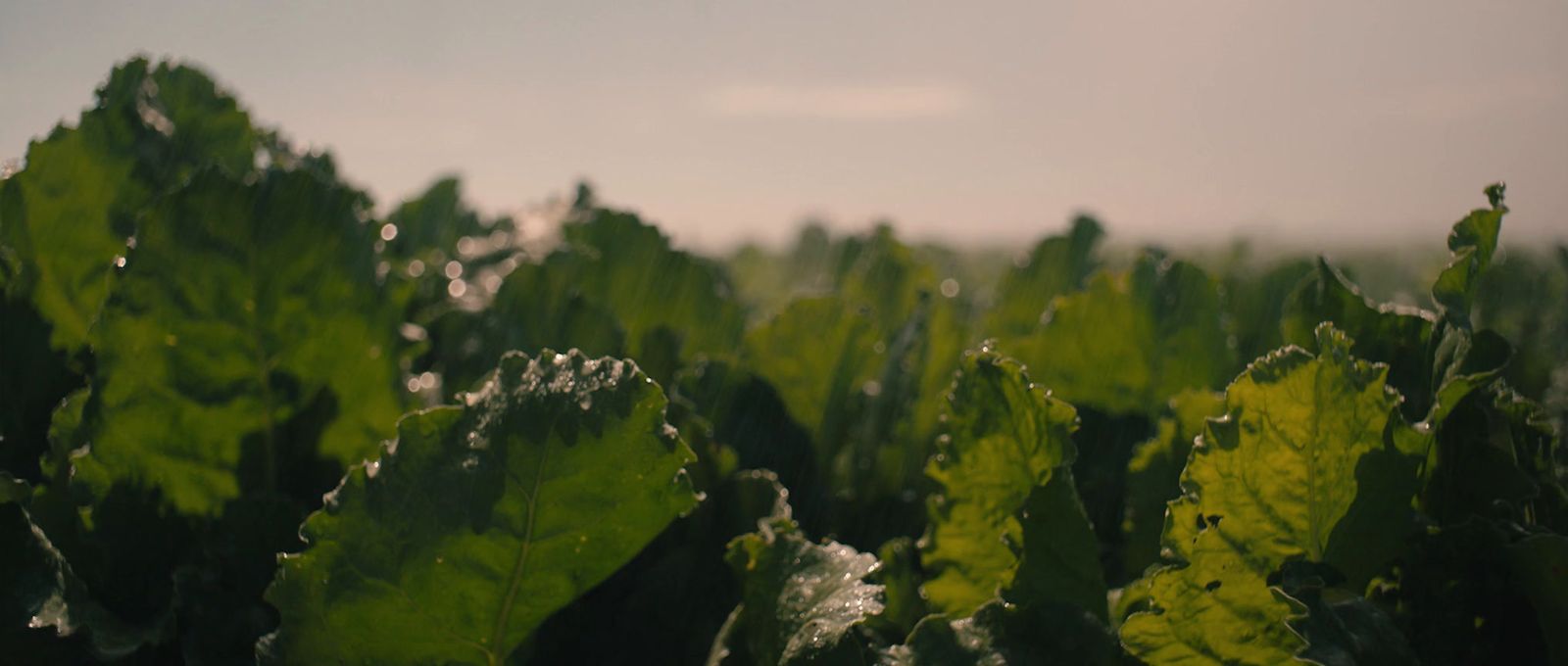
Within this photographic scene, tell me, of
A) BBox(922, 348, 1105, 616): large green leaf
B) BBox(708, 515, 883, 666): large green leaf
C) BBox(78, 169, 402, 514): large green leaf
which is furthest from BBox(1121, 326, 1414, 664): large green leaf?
BBox(78, 169, 402, 514): large green leaf

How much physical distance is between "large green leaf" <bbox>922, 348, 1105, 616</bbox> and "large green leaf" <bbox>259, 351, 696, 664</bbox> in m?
0.36

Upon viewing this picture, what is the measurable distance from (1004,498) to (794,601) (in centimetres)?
31

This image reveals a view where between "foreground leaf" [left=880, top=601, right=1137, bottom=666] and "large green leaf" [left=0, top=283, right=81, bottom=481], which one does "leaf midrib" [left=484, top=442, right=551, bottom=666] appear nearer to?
"foreground leaf" [left=880, top=601, right=1137, bottom=666]

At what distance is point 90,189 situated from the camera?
Answer: 1831mm

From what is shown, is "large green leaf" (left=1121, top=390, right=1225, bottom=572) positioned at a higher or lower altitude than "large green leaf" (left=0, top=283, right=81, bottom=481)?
lower

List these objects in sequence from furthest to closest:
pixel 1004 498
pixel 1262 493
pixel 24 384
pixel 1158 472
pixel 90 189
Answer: pixel 90 189
pixel 24 384
pixel 1158 472
pixel 1004 498
pixel 1262 493

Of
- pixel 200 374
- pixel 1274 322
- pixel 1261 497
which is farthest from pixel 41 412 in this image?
pixel 1274 322

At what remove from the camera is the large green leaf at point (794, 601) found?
1.17 m

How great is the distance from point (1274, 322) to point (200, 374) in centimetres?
207

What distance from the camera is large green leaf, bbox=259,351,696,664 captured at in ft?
3.93

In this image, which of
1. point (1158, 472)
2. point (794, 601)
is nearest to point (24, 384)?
point (794, 601)

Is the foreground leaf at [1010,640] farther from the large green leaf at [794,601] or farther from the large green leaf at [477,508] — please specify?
the large green leaf at [477,508]

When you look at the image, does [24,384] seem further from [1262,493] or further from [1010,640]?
[1262,493]

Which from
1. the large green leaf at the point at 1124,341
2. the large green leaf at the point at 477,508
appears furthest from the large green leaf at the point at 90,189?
the large green leaf at the point at 1124,341
